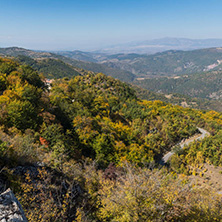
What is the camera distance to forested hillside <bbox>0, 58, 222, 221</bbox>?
10633mm

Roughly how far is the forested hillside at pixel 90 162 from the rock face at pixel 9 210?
10.2ft

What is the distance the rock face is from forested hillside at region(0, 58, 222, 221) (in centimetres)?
310

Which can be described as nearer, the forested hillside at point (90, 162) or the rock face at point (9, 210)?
the rock face at point (9, 210)

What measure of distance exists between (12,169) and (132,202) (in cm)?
901

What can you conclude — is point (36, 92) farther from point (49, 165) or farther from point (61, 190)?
point (61, 190)

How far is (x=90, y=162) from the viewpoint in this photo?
84.6 feet

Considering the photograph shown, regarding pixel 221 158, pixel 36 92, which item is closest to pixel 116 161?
pixel 36 92

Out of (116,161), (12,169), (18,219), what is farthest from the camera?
(116,161)

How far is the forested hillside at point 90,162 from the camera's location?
1063cm

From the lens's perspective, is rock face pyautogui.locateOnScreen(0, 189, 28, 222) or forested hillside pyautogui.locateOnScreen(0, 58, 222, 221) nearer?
rock face pyautogui.locateOnScreen(0, 189, 28, 222)

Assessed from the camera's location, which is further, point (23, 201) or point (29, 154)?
point (29, 154)

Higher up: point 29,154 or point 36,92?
point 36,92

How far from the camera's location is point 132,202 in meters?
10.1

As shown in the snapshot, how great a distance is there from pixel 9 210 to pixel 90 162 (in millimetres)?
19675
